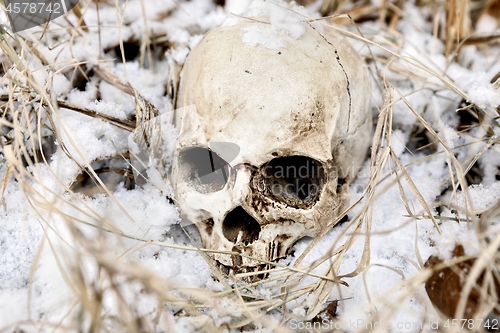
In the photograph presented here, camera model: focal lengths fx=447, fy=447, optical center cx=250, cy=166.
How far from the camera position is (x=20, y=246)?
115cm

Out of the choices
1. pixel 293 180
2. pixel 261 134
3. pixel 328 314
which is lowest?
pixel 328 314

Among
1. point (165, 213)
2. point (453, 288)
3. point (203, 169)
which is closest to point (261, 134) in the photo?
point (203, 169)

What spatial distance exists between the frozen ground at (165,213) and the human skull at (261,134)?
3.2 inches

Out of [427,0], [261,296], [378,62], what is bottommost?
[261,296]

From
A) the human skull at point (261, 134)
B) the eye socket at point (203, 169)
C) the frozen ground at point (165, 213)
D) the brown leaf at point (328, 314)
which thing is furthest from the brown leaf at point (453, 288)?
the eye socket at point (203, 169)

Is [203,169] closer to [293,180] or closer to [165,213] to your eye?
[165,213]

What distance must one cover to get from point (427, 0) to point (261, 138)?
1374 millimetres

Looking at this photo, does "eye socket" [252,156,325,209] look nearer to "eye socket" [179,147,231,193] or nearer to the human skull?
the human skull

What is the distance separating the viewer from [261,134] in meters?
1.10

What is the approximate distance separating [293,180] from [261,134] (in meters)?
0.27

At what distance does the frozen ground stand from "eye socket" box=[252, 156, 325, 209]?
0.14 m

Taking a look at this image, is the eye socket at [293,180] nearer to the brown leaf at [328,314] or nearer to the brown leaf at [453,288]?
the brown leaf at [328,314]

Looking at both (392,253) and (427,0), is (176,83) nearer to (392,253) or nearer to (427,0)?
(392,253)

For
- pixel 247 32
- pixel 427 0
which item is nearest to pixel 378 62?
pixel 427 0
